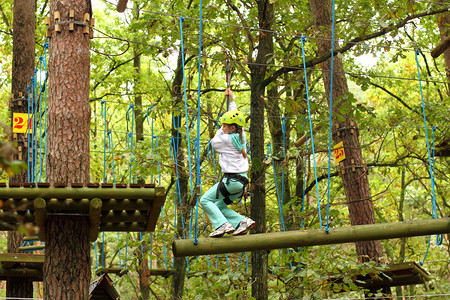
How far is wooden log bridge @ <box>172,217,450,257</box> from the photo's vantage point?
12.8 ft

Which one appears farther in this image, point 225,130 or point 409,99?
point 409,99

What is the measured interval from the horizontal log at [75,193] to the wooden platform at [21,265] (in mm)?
2418

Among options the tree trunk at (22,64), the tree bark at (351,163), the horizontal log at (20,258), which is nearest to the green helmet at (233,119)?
the tree bark at (351,163)

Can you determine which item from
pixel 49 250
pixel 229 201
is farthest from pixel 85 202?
pixel 229 201

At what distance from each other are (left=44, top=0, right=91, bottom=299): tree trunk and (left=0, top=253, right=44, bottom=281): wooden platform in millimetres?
1954

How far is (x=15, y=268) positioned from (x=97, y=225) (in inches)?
106

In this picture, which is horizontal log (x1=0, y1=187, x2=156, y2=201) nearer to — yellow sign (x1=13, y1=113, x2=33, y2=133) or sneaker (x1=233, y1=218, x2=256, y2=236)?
sneaker (x1=233, y1=218, x2=256, y2=236)

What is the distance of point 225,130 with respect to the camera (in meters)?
4.47

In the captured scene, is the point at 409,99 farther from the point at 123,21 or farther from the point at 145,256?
the point at 145,256

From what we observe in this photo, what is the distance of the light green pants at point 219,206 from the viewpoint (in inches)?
171

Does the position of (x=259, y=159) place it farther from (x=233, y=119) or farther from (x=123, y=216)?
(x=123, y=216)

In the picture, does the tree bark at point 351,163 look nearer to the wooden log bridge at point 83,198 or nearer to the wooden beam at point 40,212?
the wooden log bridge at point 83,198

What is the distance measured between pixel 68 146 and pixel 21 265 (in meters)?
2.69

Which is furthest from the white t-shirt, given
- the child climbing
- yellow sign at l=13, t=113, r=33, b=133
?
yellow sign at l=13, t=113, r=33, b=133
